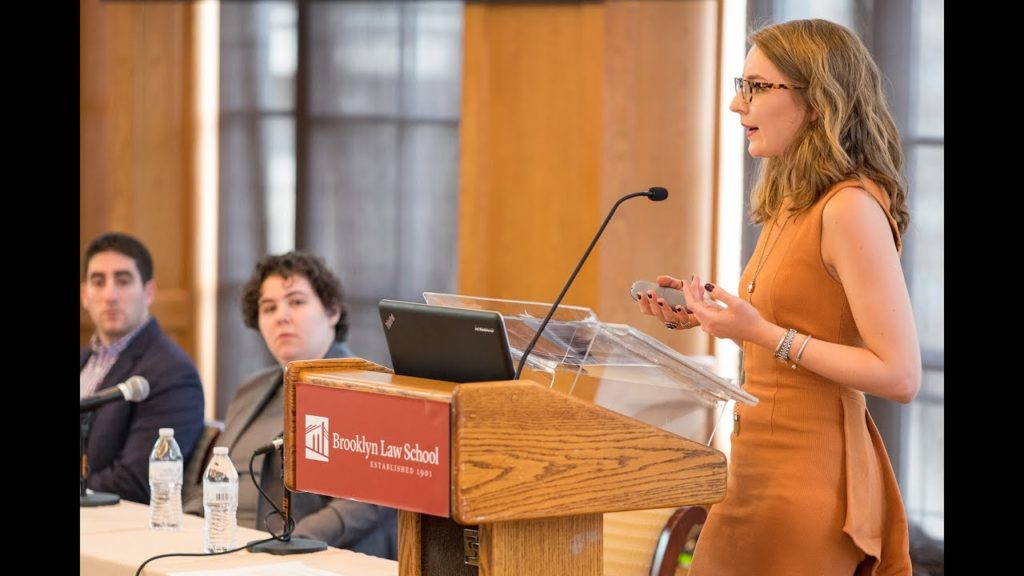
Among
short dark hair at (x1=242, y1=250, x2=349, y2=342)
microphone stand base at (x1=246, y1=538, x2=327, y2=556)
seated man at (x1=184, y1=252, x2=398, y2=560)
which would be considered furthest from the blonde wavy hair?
short dark hair at (x1=242, y1=250, x2=349, y2=342)

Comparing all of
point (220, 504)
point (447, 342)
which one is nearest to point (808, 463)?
point (447, 342)

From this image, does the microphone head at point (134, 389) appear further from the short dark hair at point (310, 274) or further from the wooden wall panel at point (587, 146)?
the wooden wall panel at point (587, 146)

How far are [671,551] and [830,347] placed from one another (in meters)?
1.10

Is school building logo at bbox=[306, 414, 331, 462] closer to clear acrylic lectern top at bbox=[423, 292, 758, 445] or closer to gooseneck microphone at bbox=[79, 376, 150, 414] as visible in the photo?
clear acrylic lectern top at bbox=[423, 292, 758, 445]

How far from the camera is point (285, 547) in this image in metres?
2.84

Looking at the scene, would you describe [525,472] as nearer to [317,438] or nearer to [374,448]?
[374,448]

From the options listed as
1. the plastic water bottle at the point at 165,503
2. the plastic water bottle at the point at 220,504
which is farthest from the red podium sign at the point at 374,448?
the plastic water bottle at the point at 165,503

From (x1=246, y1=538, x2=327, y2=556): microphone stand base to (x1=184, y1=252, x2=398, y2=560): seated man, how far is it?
2.43ft

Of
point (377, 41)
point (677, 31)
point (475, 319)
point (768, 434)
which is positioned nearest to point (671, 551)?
point (768, 434)

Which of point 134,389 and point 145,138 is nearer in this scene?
point 134,389

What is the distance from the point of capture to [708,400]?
6.73 feet

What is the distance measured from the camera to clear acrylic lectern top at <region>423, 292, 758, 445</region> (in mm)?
1922

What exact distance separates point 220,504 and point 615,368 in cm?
137
